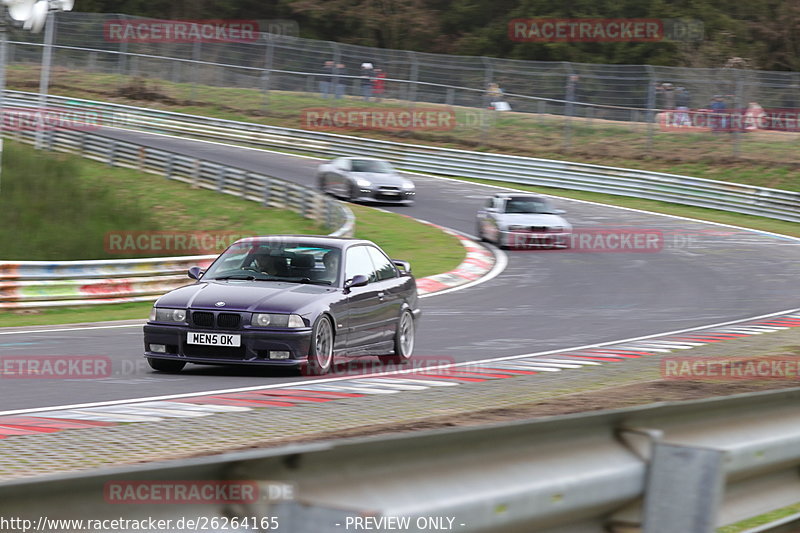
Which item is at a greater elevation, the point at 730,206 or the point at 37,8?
the point at 37,8

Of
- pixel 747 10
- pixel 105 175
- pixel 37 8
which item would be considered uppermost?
pixel 747 10

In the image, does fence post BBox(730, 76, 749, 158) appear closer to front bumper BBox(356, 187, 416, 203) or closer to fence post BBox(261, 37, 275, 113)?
front bumper BBox(356, 187, 416, 203)

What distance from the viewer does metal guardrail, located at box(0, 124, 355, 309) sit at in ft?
58.8

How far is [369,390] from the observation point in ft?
34.0

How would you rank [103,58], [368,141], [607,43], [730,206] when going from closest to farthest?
[730,206] < [368,141] < [103,58] < [607,43]

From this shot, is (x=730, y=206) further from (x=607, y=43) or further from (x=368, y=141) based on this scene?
(x=607, y=43)

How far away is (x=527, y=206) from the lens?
27.7 metres

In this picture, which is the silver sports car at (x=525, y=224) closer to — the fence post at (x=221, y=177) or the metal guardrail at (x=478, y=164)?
the fence post at (x=221, y=177)

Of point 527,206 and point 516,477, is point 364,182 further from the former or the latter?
point 516,477

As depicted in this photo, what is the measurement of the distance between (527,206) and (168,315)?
17818 millimetres

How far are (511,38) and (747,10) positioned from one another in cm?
1387

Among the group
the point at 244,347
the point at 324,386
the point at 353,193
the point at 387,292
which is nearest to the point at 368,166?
the point at 353,193

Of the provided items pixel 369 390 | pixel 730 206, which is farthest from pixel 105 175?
pixel 369 390

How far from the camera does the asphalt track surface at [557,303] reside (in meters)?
10.8
